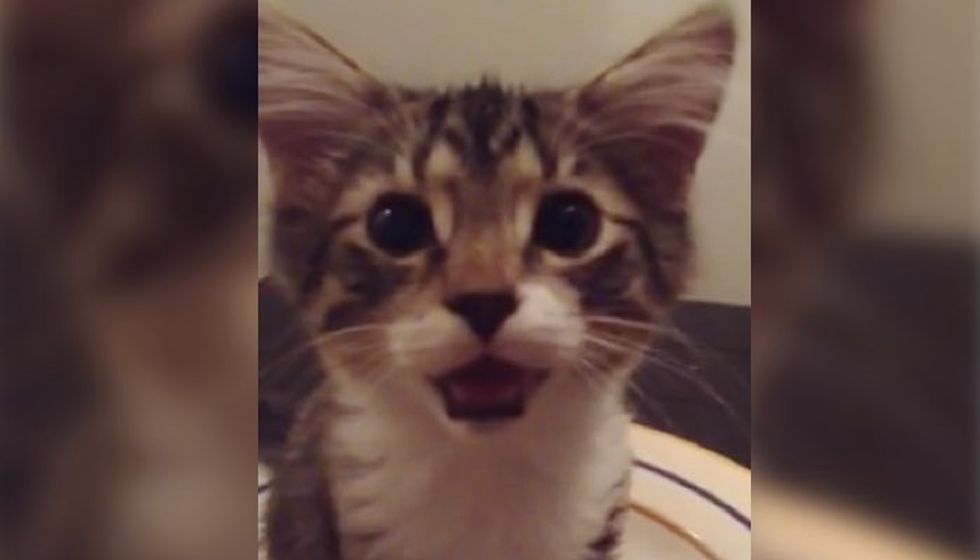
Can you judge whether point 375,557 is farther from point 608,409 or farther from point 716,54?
point 716,54

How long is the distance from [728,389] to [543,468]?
13 cm

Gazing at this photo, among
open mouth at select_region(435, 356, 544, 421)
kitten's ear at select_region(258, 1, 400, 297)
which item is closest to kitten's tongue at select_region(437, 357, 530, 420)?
open mouth at select_region(435, 356, 544, 421)

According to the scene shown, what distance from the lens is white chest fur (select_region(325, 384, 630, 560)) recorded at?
70 centimetres

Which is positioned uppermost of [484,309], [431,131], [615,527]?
[431,131]

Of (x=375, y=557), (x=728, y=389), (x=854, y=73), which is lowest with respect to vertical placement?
(x=375, y=557)

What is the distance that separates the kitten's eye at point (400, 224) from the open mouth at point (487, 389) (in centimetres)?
8

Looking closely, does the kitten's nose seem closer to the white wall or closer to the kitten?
the kitten

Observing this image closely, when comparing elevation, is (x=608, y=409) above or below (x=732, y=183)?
below

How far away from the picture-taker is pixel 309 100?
2.26 ft

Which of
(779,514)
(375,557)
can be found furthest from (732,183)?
(375,557)

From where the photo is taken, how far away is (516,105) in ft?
2.33

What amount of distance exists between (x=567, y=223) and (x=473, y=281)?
74 mm

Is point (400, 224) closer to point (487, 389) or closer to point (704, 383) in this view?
point (487, 389)

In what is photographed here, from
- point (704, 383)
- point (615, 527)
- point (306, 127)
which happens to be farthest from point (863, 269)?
point (306, 127)
